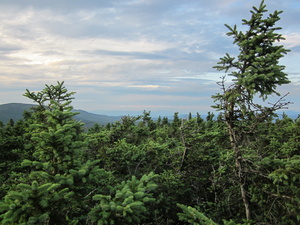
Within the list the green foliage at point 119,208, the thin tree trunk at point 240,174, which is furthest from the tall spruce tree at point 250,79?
the green foliage at point 119,208

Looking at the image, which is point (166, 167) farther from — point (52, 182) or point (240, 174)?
point (52, 182)

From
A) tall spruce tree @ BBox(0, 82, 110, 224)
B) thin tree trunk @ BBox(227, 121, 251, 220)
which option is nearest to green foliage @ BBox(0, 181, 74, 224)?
tall spruce tree @ BBox(0, 82, 110, 224)

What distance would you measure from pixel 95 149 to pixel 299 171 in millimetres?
9256

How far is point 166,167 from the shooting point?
456 inches

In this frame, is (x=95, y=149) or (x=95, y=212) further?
(x=95, y=149)

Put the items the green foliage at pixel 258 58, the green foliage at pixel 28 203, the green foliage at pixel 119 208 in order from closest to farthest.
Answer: the green foliage at pixel 28 203 < the green foliage at pixel 119 208 < the green foliage at pixel 258 58

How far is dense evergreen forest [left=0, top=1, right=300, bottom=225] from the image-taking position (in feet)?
15.5

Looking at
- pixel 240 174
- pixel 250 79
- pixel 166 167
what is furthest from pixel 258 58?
pixel 166 167

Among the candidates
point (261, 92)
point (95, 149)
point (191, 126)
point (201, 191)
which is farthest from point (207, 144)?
point (95, 149)

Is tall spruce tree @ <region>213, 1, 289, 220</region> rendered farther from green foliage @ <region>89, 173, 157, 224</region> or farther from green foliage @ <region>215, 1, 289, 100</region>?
green foliage @ <region>89, 173, 157, 224</region>

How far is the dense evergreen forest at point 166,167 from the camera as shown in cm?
473

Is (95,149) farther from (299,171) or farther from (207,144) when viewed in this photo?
(299,171)

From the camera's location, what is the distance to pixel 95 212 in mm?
4797

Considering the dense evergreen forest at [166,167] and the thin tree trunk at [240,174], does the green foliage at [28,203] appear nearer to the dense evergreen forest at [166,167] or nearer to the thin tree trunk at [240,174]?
the dense evergreen forest at [166,167]
